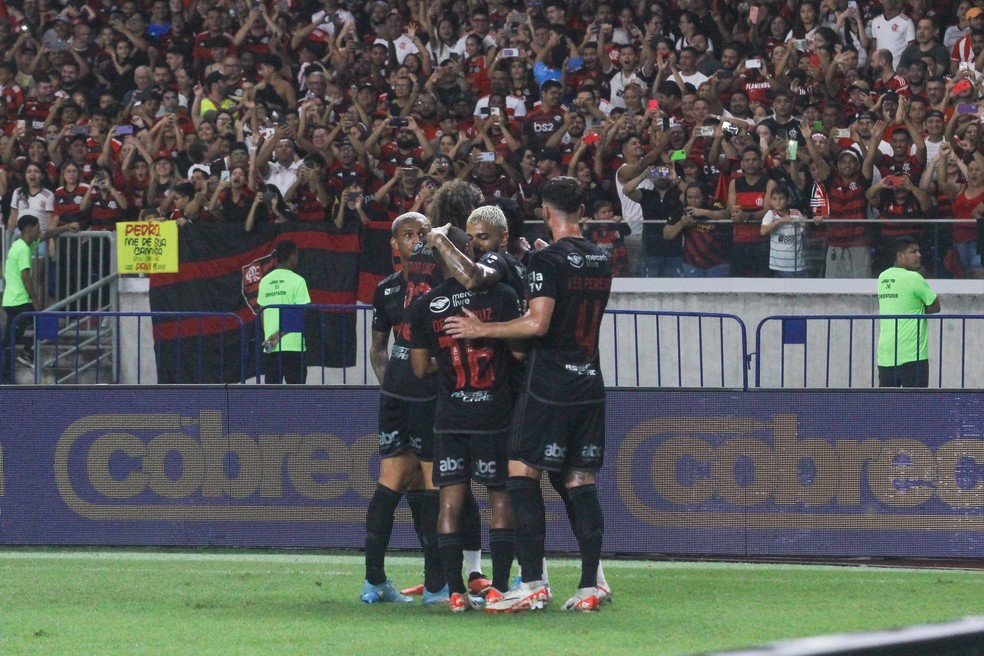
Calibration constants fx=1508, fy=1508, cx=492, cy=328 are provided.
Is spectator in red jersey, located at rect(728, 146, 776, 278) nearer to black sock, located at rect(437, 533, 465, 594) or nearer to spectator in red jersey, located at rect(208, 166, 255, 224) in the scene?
spectator in red jersey, located at rect(208, 166, 255, 224)

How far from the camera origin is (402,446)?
796 cm

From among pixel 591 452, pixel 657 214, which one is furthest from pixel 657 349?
pixel 591 452

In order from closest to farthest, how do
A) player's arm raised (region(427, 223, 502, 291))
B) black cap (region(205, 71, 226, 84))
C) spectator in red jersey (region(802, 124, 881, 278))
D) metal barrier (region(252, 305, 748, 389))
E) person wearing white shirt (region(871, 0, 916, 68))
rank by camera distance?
player's arm raised (region(427, 223, 502, 291)), metal barrier (region(252, 305, 748, 389)), spectator in red jersey (region(802, 124, 881, 278)), person wearing white shirt (region(871, 0, 916, 68)), black cap (region(205, 71, 226, 84))

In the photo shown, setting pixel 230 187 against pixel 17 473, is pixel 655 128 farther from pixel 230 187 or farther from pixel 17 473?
pixel 17 473

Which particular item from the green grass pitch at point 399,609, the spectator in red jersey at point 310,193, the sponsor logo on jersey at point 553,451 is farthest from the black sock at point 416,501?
the spectator in red jersey at point 310,193

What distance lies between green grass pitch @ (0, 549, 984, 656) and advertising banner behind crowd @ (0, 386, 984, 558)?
1.39 feet

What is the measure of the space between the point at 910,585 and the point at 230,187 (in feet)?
33.8

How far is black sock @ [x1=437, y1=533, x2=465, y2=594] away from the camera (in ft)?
24.5

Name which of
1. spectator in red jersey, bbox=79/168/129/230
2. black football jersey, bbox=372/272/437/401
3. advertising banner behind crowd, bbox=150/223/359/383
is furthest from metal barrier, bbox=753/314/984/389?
spectator in red jersey, bbox=79/168/129/230

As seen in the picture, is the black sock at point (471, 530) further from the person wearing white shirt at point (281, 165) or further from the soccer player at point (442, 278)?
the person wearing white shirt at point (281, 165)

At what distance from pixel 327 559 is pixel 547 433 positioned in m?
3.57

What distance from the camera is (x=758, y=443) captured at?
10328mm

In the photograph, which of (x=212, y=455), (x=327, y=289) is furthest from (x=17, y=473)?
(x=327, y=289)

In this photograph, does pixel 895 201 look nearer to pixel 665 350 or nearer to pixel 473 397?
pixel 665 350
